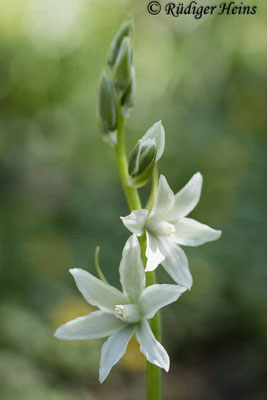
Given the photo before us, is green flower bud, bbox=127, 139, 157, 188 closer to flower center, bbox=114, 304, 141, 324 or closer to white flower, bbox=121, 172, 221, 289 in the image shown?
white flower, bbox=121, 172, 221, 289

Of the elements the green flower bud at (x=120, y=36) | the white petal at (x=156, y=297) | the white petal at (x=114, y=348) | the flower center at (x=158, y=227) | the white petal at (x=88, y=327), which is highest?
the green flower bud at (x=120, y=36)

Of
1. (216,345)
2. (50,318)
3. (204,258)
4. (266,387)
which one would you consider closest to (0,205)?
(50,318)

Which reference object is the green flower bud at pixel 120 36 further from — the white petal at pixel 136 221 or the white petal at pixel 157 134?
the white petal at pixel 136 221

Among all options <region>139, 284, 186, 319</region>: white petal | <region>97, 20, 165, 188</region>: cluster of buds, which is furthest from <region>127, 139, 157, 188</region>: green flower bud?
<region>139, 284, 186, 319</region>: white petal

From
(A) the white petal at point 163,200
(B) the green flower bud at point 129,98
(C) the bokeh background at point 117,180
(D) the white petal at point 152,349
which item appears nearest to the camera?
(D) the white petal at point 152,349

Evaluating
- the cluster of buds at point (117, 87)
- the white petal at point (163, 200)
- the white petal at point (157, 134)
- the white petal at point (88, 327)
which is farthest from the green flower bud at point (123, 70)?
the white petal at point (88, 327)

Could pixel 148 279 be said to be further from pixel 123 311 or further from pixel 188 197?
pixel 188 197

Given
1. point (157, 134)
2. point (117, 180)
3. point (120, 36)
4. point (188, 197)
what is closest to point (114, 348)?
point (188, 197)
